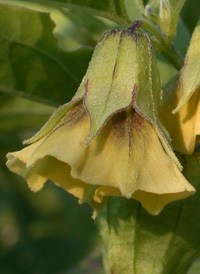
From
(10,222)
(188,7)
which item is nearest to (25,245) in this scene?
(10,222)

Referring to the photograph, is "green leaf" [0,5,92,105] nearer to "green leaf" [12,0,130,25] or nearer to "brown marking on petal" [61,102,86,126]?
"green leaf" [12,0,130,25]

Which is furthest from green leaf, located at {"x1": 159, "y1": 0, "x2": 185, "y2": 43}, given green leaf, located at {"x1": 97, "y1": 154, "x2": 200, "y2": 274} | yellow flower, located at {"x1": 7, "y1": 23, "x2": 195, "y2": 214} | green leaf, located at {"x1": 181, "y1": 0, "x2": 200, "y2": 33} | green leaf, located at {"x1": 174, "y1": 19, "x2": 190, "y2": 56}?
green leaf, located at {"x1": 181, "y1": 0, "x2": 200, "y2": 33}

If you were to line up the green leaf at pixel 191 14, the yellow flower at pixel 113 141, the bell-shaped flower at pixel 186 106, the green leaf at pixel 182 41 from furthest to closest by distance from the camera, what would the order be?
the green leaf at pixel 191 14
the green leaf at pixel 182 41
the bell-shaped flower at pixel 186 106
the yellow flower at pixel 113 141

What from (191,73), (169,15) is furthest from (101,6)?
(191,73)

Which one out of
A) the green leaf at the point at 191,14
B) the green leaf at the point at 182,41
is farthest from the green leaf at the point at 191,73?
the green leaf at the point at 191,14

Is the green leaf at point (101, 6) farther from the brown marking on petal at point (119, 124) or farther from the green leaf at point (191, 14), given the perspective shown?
the green leaf at point (191, 14)

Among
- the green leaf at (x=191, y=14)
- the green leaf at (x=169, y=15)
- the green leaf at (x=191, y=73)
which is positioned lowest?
the green leaf at (x=191, y=14)

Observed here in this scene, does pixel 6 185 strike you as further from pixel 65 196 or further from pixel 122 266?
pixel 122 266

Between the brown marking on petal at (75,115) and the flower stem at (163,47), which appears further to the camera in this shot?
the flower stem at (163,47)
